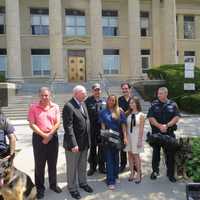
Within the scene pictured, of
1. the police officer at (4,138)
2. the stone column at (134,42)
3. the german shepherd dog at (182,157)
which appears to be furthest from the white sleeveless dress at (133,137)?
the stone column at (134,42)

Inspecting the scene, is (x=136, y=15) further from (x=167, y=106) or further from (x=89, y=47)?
(x=167, y=106)

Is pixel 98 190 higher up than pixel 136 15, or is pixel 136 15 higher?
pixel 136 15

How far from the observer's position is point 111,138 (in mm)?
8594

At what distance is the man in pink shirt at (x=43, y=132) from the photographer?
26.4 feet

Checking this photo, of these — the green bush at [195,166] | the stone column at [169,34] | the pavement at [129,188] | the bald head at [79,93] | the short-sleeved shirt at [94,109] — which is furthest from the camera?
the stone column at [169,34]

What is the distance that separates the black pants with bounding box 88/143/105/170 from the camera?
9477 millimetres

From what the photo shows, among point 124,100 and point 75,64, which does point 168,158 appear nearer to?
point 124,100

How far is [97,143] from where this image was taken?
9398 millimetres

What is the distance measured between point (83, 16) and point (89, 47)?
314 cm

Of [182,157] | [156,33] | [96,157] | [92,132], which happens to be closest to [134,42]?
[156,33]

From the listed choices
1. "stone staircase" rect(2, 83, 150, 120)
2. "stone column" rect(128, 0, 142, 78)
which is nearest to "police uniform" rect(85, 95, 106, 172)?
"stone staircase" rect(2, 83, 150, 120)

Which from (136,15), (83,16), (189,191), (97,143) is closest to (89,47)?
(83,16)

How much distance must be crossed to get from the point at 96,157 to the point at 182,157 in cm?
188

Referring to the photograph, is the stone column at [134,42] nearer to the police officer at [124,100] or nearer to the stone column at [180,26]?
the stone column at [180,26]
